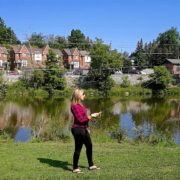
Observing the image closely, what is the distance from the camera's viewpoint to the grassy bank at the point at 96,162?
758 cm

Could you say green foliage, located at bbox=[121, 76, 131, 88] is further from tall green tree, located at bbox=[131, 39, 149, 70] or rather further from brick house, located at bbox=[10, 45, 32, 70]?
brick house, located at bbox=[10, 45, 32, 70]

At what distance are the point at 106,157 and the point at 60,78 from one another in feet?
168

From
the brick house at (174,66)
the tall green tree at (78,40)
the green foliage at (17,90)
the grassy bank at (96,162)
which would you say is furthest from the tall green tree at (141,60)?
the grassy bank at (96,162)

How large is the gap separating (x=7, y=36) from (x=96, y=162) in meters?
97.4

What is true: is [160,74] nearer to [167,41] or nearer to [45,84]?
[45,84]

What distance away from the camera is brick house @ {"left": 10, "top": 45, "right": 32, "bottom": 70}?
81875 millimetres

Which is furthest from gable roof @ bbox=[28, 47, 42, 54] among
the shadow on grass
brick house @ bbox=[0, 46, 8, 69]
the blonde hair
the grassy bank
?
the blonde hair

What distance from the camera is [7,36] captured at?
101875 mm

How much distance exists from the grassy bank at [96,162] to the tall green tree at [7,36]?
9082 centimetres

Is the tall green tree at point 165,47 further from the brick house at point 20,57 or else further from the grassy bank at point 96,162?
the grassy bank at point 96,162

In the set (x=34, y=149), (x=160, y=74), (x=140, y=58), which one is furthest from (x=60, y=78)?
(x=34, y=149)

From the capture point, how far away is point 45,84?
6131 cm

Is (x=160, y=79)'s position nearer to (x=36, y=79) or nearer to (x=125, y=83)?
(x=125, y=83)

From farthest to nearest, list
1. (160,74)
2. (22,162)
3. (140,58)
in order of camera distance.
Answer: (140,58) → (160,74) → (22,162)
